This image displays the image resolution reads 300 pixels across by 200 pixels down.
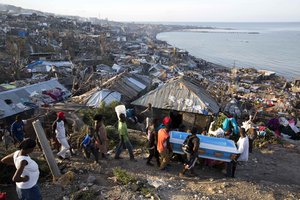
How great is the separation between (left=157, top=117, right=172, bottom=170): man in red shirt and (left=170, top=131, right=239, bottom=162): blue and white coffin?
0.27 metres

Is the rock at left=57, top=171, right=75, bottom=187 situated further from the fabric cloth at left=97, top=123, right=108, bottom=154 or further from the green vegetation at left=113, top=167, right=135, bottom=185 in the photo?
the fabric cloth at left=97, top=123, right=108, bottom=154

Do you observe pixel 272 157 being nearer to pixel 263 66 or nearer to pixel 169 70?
pixel 169 70

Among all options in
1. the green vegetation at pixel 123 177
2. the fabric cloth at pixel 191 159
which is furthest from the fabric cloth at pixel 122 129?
the fabric cloth at pixel 191 159

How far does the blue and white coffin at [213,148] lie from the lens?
693 centimetres

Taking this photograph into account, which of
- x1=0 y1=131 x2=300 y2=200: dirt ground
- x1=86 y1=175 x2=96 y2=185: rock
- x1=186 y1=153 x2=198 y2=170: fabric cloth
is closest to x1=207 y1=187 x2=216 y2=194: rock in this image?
x1=0 y1=131 x2=300 y2=200: dirt ground

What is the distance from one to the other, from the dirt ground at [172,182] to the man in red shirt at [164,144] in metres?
0.30

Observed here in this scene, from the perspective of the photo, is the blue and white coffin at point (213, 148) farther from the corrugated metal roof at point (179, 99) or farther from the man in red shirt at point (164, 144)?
the corrugated metal roof at point (179, 99)

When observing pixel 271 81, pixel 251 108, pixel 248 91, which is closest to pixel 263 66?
pixel 271 81

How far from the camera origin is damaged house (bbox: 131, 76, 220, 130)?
1191 centimetres

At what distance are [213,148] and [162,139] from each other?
1175 millimetres

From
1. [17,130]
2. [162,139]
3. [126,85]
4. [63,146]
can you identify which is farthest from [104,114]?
[126,85]

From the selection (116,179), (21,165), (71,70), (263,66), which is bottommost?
(263,66)

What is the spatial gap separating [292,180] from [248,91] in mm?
22137

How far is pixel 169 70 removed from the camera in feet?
107
